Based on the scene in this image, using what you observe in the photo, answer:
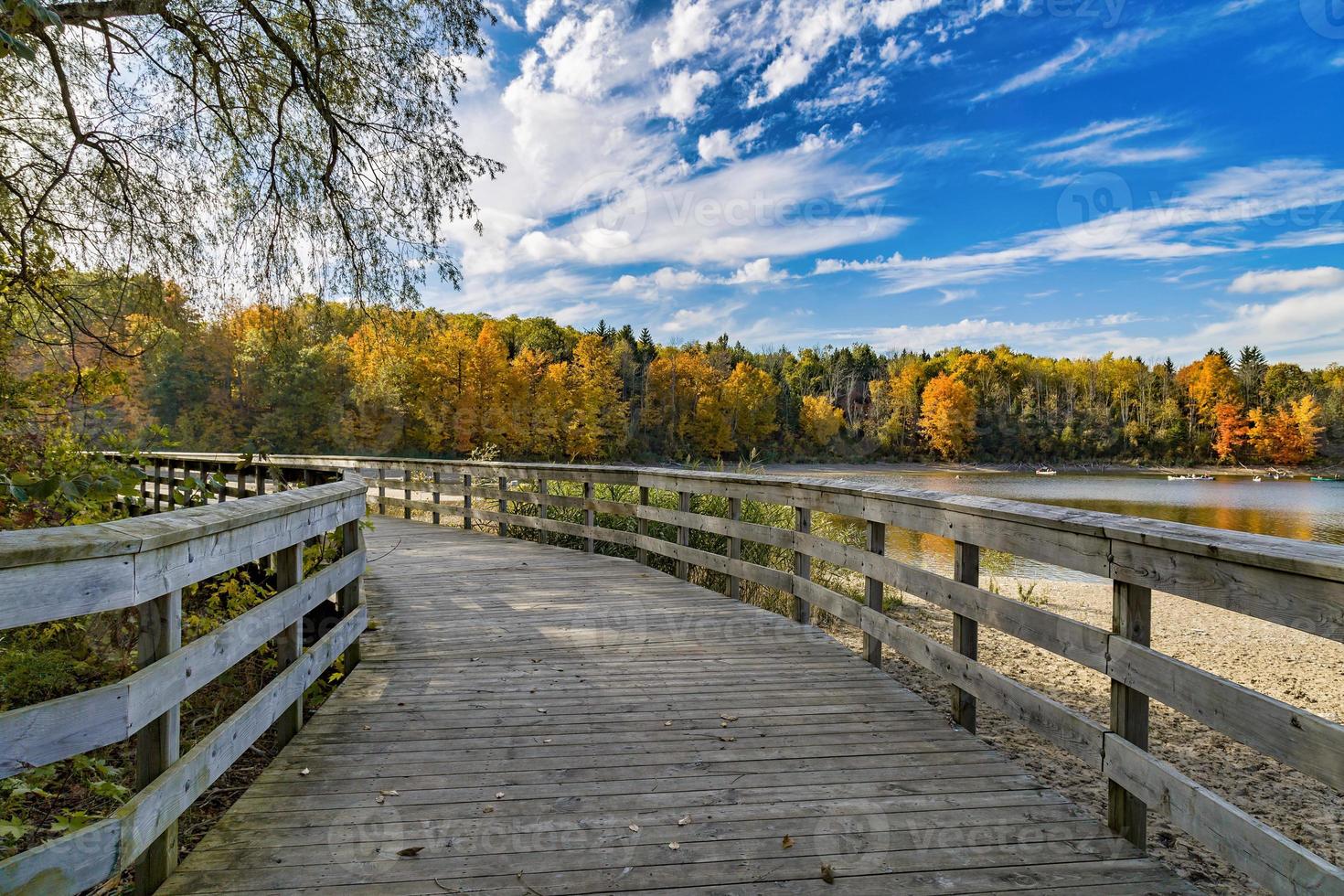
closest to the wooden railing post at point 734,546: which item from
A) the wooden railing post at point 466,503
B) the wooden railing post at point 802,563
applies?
the wooden railing post at point 802,563

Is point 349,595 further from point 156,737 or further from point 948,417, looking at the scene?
point 948,417

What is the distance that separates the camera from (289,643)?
3115 millimetres

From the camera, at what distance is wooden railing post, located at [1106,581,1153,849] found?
2.27 metres

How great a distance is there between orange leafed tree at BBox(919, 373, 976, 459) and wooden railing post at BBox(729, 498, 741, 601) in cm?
7576

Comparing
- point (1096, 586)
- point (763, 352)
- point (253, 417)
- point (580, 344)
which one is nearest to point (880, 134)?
point (1096, 586)

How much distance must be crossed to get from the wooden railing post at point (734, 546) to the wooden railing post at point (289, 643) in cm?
319

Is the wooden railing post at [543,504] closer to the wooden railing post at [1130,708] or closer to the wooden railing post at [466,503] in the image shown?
the wooden railing post at [466,503]

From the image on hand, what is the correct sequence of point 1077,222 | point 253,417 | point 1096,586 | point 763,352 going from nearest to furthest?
point 1077,222
point 1096,586
point 253,417
point 763,352

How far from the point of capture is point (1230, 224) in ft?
156

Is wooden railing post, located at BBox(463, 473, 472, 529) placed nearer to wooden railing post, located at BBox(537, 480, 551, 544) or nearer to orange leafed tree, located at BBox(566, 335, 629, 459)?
wooden railing post, located at BBox(537, 480, 551, 544)

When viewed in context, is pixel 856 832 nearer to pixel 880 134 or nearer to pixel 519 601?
pixel 519 601

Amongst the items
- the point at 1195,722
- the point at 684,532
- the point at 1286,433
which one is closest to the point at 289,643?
the point at 684,532

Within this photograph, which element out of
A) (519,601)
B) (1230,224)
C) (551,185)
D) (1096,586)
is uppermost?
(1230,224)

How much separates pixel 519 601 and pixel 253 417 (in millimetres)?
39905
